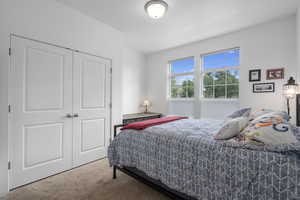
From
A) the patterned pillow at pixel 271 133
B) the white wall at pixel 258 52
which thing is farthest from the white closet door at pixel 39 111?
the white wall at pixel 258 52

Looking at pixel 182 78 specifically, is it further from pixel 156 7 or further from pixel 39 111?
pixel 39 111

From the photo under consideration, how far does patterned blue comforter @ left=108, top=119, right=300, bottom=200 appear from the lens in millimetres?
996

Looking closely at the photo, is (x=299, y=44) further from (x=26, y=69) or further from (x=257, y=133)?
(x=26, y=69)

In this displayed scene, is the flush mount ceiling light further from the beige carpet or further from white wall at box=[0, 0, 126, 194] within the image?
the beige carpet

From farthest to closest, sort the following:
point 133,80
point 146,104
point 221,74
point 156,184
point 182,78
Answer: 1. point 146,104
2. point 133,80
3. point 182,78
4. point 221,74
5. point 156,184

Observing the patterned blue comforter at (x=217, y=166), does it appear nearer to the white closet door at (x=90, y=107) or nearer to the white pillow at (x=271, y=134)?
the white pillow at (x=271, y=134)

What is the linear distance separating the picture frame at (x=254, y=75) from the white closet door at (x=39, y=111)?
143 inches

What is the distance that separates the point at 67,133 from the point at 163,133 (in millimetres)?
1774

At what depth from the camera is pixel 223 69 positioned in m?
3.67

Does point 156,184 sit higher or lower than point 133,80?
lower

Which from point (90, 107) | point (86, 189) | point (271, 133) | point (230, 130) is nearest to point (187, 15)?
point (230, 130)

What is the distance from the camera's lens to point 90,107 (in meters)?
2.79

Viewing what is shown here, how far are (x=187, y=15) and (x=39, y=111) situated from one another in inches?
117

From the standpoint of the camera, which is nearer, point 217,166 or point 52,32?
point 217,166
